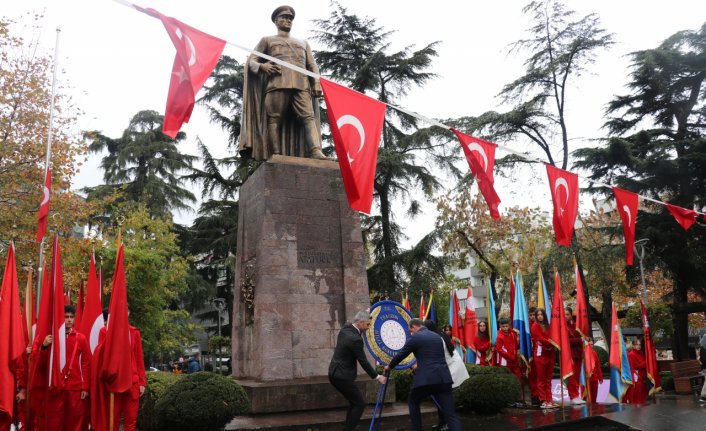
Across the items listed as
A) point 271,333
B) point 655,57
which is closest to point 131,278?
point 271,333

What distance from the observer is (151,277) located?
2423 cm

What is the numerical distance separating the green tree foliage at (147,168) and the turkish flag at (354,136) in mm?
24786

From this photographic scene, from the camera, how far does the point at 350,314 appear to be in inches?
404

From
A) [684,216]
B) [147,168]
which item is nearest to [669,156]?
[684,216]

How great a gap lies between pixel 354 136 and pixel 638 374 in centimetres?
961

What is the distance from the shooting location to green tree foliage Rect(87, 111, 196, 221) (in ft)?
107

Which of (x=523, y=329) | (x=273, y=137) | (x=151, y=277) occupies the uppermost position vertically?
(x=273, y=137)

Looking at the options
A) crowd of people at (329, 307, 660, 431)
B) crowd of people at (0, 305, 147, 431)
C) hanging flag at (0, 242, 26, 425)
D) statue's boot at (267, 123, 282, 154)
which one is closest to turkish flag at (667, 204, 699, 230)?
crowd of people at (329, 307, 660, 431)

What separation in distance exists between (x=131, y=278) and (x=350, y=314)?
1629cm

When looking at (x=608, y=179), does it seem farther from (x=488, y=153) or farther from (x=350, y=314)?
(x=350, y=314)

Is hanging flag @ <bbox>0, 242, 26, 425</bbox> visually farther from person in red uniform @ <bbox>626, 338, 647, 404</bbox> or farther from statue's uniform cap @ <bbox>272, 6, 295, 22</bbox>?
person in red uniform @ <bbox>626, 338, 647, 404</bbox>

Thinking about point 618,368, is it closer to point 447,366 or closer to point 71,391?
point 447,366

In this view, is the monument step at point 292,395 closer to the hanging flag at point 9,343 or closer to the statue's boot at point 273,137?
the hanging flag at point 9,343

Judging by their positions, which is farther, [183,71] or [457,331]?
[457,331]
